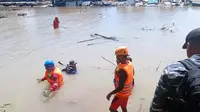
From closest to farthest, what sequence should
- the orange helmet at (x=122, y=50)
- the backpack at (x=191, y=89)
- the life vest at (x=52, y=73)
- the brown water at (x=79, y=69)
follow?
the backpack at (x=191, y=89)
the orange helmet at (x=122, y=50)
the brown water at (x=79, y=69)
the life vest at (x=52, y=73)

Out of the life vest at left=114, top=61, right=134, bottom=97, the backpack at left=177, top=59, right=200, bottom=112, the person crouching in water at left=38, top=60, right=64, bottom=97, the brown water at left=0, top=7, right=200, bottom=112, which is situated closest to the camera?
the backpack at left=177, top=59, right=200, bottom=112

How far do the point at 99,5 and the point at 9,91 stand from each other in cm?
5315

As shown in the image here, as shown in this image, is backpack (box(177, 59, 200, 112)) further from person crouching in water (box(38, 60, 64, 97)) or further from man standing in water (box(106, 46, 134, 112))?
person crouching in water (box(38, 60, 64, 97))

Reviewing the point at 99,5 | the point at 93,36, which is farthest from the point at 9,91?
the point at 99,5

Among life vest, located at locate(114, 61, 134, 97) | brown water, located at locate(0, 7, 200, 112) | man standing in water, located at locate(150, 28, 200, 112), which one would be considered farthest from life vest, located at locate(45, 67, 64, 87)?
man standing in water, located at locate(150, 28, 200, 112)

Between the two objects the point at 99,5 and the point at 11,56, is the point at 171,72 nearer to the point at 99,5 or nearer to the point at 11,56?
the point at 11,56

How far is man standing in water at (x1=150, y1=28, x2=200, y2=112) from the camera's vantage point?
54.9 inches

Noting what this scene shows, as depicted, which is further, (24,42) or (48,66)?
(24,42)

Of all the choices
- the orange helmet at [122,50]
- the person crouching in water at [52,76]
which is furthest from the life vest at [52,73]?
the orange helmet at [122,50]

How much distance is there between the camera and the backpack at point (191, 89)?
136cm

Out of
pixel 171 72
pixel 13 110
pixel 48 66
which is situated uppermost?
pixel 171 72

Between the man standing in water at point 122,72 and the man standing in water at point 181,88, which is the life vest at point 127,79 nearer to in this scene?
the man standing in water at point 122,72

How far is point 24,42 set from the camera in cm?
1597

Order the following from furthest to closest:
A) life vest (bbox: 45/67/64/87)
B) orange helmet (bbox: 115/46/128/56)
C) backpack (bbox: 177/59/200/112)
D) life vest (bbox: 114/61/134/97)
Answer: life vest (bbox: 45/67/64/87) < life vest (bbox: 114/61/134/97) < orange helmet (bbox: 115/46/128/56) < backpack (bbox: 177/59/200/112)
